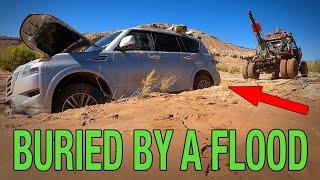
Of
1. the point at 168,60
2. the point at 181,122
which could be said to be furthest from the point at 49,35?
the point at 181,122

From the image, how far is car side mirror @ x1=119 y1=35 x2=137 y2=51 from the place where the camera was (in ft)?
19.8

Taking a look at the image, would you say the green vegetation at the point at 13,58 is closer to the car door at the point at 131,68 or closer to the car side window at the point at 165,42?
the car side window at the point at 165,42

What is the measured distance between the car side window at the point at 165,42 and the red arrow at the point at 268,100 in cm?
180

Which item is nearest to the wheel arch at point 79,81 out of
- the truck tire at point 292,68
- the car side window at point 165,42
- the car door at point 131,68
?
the car door at point 131,68

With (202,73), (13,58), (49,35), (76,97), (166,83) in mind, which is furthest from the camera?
(13,58)

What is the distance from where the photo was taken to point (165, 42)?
291 inches

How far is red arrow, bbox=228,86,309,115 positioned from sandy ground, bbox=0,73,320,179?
12 cm

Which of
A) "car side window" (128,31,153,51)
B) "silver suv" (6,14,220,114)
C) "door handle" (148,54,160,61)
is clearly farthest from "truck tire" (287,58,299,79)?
"door handle" (148,54,160,61)

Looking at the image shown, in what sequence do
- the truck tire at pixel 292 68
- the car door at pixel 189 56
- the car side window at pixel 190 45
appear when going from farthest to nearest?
the truck tire at pixel 292 68 → the car side window at pixel 190 45 → the car door at pixel 189 56

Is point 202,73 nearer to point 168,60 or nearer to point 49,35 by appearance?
point 168,60

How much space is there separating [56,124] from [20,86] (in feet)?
5.67

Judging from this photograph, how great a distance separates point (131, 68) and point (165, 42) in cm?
133

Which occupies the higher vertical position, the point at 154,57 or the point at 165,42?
the point at 165,42

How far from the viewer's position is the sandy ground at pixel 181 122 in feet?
9.73
